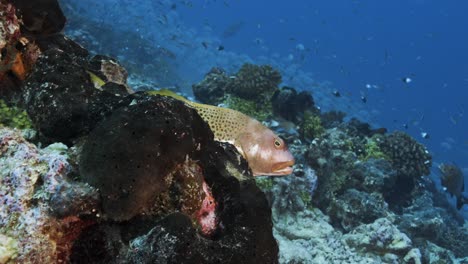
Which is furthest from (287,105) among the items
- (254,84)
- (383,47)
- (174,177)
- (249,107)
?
(383,47)

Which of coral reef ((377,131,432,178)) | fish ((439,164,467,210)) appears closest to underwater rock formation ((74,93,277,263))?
coral reef ((377,131,432,178))

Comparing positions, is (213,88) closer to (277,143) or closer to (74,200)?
(277,143)

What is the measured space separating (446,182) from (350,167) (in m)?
6.11

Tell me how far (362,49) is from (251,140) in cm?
13769

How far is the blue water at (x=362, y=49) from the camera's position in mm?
67500

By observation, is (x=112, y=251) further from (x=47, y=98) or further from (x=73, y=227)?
(x=47, y=98)

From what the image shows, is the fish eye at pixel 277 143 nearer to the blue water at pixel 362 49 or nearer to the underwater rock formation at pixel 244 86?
the underwater rock formation at pixel 244 86

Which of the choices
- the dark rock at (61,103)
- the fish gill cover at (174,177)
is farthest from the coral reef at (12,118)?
the dark rock at (61,103)

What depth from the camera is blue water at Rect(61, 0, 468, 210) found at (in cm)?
6750

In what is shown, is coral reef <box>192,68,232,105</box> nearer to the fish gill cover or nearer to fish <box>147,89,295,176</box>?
the fish gill cover

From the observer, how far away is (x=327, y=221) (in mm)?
8789

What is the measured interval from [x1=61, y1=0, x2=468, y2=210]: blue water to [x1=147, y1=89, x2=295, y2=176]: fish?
46.5 meters

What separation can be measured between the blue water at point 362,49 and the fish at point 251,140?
4648cm

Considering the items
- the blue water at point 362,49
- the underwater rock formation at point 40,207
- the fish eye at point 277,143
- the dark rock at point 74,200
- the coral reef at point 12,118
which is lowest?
the coral reef at point 12,118
